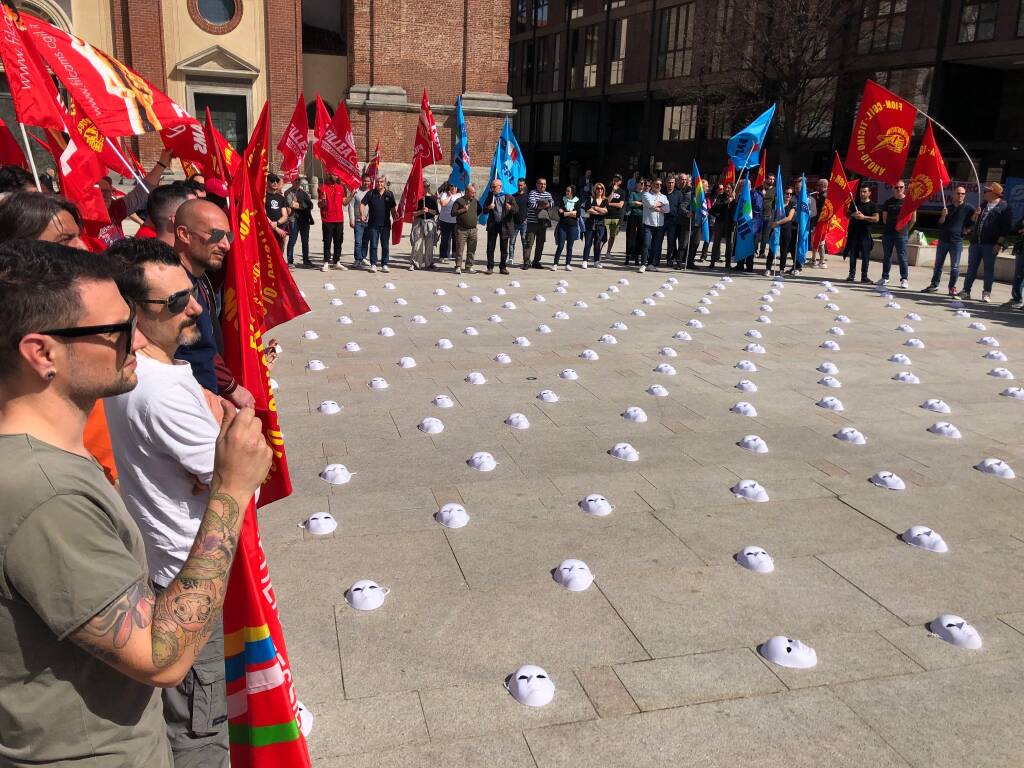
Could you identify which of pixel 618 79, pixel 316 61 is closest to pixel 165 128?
pixel 316 61

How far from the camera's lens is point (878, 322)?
11258 mm

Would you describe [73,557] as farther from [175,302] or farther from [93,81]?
[93,81]

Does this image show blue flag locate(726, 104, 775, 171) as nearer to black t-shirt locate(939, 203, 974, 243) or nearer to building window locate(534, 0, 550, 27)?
black t-shirt locate(939, 203, 974, 243)

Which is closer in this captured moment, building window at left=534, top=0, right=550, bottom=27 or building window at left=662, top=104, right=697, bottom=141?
building window at left=662, top=104, right=697, bottom=141

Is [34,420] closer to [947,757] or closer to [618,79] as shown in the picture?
[947,757]

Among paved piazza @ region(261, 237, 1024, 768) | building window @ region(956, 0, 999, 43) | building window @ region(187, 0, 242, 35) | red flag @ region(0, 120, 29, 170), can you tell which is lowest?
paved piazza @ region(261, 237, 1024, 768)

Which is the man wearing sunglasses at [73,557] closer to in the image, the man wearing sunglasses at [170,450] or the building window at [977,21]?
the man wearing sunglasses at [170,450]

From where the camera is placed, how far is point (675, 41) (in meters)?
40.8

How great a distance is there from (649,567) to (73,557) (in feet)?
10.6

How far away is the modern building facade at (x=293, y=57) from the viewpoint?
2797 cm

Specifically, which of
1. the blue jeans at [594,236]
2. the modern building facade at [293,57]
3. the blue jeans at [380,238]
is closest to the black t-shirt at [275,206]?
the blue jeans at [380,238]

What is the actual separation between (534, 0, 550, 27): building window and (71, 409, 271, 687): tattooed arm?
53.7 meters

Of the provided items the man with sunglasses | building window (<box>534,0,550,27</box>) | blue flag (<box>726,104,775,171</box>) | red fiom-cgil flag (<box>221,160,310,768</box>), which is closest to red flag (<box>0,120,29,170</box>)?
the man with sunglasses

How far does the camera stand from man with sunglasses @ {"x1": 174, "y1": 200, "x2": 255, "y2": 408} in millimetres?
3090
